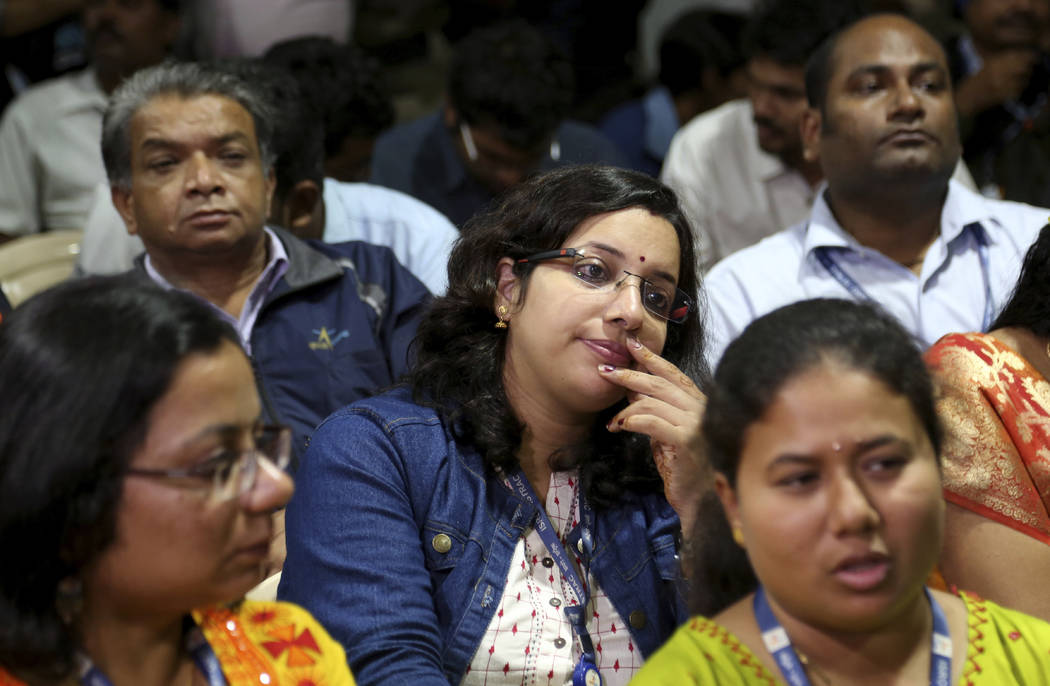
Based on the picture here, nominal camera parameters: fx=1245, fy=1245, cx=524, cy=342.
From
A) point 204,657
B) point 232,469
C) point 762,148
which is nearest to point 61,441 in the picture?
point 232,469

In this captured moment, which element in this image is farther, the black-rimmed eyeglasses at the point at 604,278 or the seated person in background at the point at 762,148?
the seated person in background at the point at 762,148

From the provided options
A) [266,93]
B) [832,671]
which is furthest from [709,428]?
[266,93]

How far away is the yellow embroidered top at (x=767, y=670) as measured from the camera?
142 centimetres

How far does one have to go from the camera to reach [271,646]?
1.51 metres

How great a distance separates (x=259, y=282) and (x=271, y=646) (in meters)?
1.47

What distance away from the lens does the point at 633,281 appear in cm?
206

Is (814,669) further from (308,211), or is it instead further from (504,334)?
(308,211)

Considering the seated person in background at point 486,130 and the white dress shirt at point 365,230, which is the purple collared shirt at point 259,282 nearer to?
the white dress shirt at point 365,230

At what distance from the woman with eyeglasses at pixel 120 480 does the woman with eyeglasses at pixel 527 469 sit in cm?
44

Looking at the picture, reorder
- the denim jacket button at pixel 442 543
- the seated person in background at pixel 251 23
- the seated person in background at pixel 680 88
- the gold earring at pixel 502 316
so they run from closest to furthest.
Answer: the denim jacket button at pixel 442 543 < the gold earring at pixel 502 316 < the seated person in background at pixel 251 23 < the seated person in background at pixel 680 88

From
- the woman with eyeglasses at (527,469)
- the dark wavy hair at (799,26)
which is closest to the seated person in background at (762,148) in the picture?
the dark wavy hair at (799,26)

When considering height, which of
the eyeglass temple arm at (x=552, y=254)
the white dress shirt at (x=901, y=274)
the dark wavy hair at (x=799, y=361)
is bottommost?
the white dress shirt at (x=901, y=274)

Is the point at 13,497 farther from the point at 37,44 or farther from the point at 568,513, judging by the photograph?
the point at 37,44

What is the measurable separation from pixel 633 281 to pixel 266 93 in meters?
1.48
